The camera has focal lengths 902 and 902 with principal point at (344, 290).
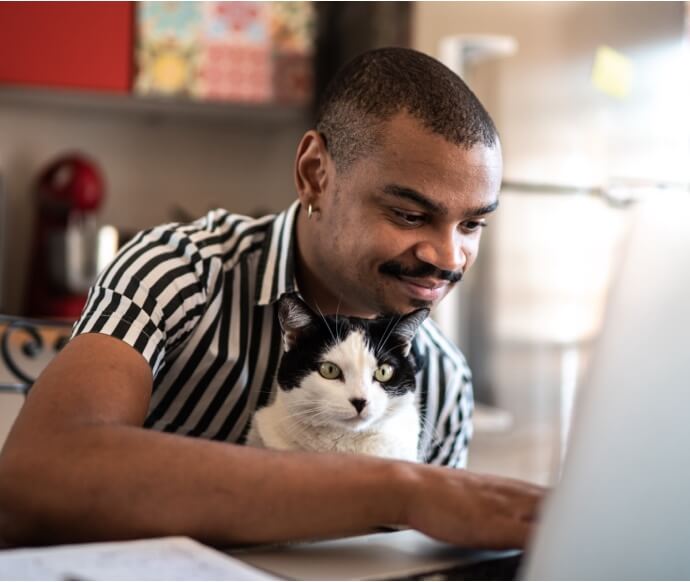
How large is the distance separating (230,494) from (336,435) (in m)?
0.44

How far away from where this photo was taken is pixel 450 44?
2887 millimetres

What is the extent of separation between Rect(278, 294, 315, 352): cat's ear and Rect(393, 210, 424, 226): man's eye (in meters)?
0.15

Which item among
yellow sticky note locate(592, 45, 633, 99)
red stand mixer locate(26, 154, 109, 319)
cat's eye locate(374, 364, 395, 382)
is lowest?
red stand mixer locate(26, 154, 109, 319)

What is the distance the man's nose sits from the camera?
3.09 feet

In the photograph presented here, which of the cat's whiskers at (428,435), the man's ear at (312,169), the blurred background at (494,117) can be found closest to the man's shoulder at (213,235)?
the man's ear at (312,169)

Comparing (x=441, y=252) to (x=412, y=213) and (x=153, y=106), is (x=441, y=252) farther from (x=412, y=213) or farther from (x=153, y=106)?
(x=153, y=106)

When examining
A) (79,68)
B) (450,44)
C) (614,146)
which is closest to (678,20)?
(614,146)

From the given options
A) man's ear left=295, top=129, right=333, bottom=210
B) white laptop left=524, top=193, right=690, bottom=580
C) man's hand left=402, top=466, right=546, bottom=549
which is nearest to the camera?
white laptop left=524, top=193, right=690, bottom=580

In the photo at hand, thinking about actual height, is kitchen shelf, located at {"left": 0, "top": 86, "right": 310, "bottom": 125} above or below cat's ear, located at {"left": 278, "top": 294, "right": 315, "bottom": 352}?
above

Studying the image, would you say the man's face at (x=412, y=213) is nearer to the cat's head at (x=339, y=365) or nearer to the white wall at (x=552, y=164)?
the cat's head at (x=339, y=365)

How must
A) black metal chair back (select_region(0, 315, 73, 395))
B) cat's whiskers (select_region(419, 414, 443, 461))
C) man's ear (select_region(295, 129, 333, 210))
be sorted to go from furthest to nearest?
black metal chair back (select_region(0, 315, 73, 395))
cat's whiskers (select_region(419, 414, 443, 461))
man's ear (select_region(295, 129, 333, 210))

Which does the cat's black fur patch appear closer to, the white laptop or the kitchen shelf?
the white laptop

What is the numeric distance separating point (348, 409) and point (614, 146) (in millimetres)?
2378

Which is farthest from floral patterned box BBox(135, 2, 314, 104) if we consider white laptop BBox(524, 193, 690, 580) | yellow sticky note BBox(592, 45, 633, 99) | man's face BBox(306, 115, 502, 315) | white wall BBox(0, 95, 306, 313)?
white laptop BBox(524, 193, 690, 580)
